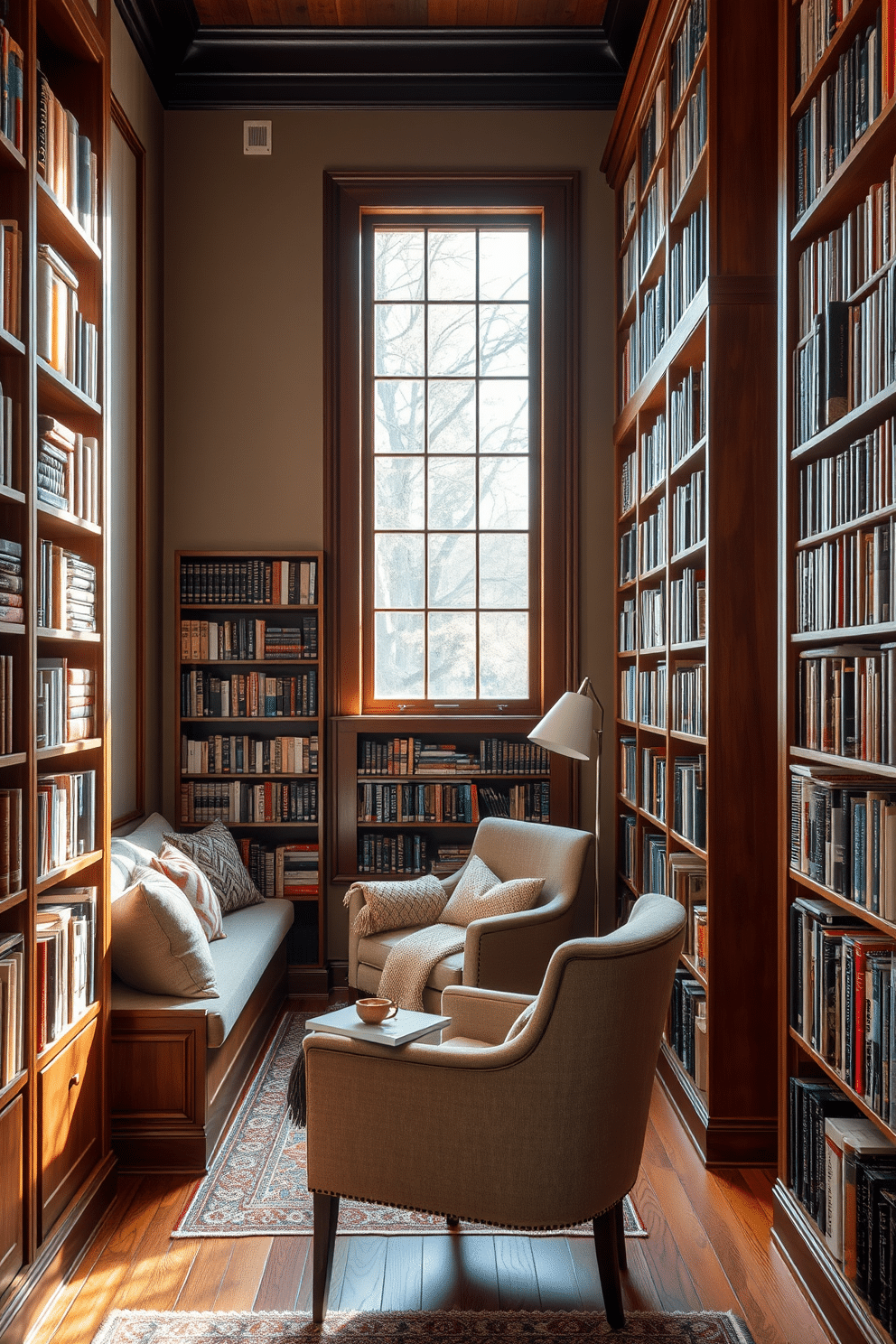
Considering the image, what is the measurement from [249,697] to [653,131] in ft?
10.1

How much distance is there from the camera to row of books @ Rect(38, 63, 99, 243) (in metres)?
2.59

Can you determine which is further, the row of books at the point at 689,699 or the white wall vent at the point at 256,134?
the white wall vent at the point at 256,134

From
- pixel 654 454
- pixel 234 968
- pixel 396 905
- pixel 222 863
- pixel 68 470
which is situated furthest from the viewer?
pixel 222 863

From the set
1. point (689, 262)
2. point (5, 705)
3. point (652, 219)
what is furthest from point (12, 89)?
point (652, 219)

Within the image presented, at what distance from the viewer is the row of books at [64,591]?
263cm

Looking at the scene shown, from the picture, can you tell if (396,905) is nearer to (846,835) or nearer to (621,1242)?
(621,1242)

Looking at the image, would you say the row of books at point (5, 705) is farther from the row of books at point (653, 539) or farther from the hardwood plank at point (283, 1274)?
the row of books at point (653, 539)

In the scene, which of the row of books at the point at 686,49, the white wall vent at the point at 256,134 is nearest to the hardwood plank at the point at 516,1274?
the row of books at the point at 686,49

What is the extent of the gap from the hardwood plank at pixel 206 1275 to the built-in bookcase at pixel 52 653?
0.31 metres

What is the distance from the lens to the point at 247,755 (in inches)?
199

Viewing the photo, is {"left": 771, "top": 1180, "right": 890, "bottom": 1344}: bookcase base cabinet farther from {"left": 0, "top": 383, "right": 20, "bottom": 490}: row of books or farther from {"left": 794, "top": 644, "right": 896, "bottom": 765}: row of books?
{"left": 0, "top": 383, "right": 20, "bottom": 490}: row of books

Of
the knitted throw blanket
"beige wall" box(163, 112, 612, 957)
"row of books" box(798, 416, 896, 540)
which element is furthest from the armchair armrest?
"beige wall" box(163, 112, 612, 957)

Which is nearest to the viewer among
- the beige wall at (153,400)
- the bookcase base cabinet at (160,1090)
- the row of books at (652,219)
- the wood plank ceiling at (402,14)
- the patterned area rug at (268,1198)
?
the patterned area rug at (268,1198)

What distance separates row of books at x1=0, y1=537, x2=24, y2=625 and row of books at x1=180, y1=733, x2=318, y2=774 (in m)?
2.72
